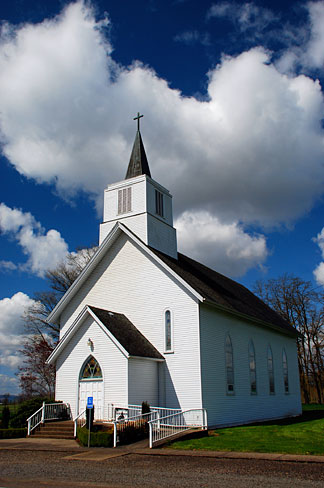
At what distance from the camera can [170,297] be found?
73.4 ft

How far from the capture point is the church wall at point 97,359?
1986 cm

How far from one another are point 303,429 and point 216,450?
7101mm

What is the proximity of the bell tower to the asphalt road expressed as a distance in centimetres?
1332

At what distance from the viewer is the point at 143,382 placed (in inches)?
803

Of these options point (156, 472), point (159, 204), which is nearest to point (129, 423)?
point (156, 472)

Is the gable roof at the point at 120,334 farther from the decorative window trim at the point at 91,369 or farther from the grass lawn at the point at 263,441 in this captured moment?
the grass lawn at the point at 263,441

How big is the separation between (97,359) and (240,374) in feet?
27.8

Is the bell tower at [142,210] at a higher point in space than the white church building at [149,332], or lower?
higher

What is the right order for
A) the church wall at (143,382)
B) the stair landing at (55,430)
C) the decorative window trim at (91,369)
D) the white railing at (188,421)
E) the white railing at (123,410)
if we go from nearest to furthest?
1. the white railing at (123,410)
2. the stair landing at (55,430)
3. the white railing at (188,421)
4. the church wall at (143,382)
5. the decorative window trim at (91,369)

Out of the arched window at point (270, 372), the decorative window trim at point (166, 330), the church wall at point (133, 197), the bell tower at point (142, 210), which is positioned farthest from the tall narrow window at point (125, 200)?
the arched window at point (270, 372)

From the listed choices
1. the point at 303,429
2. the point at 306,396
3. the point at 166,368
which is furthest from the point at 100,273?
the point at 306,396

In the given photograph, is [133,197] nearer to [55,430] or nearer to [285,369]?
[55,430]

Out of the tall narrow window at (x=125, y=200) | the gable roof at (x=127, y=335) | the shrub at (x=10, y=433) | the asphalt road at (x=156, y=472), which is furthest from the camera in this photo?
the tall narrow window at (x=125, y=200)

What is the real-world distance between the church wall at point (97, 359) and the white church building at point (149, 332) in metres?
0.05
